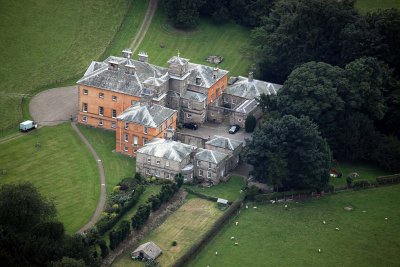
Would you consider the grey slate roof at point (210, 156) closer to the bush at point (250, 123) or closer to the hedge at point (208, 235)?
the hedge at point (208, 235)

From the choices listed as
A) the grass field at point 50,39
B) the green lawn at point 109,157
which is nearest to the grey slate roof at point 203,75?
the green lawn at point 109,157

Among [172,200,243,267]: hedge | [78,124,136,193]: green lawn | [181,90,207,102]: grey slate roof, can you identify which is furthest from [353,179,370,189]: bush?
[78,124,136,193]: green lawn

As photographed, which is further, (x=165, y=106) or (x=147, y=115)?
(x=165, y=106)

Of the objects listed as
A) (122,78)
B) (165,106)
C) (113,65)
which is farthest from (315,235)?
(113,65)

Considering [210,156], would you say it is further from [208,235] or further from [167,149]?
[208,235]

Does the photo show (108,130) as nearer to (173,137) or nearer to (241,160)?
(173,137)

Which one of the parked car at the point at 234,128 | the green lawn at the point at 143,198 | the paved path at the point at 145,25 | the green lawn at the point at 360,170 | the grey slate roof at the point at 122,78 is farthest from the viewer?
the paved path at the point at 145,25

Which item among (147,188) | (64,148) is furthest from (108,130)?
(147,188)
